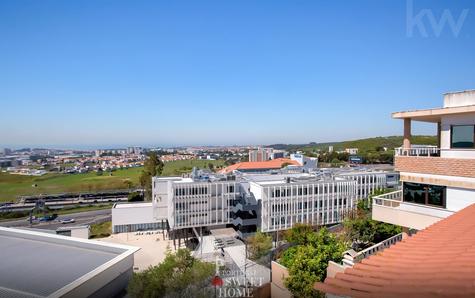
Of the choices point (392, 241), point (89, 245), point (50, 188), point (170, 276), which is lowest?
point (50, 188)

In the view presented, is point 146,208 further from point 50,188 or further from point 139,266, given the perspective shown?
point 50,188

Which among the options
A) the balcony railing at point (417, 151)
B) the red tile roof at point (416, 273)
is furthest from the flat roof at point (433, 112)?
the red tile roof at point (416, 273)

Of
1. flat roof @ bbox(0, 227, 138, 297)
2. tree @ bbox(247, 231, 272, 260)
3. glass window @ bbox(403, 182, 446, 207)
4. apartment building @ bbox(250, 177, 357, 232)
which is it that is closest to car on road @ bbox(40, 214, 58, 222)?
apartment building @ bbox(250, 177, 357, 232)

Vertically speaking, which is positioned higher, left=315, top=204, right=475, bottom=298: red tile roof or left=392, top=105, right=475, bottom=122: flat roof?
left=392, top=105, right=475, bottom=122: flat roof

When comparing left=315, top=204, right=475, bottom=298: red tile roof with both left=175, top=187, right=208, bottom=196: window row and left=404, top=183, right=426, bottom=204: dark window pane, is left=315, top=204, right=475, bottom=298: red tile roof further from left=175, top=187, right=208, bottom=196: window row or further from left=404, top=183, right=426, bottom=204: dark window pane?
left=175, top=187, right=208, bottom=196: window row

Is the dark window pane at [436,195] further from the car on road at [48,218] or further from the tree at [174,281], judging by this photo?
the car on road at [48,218]

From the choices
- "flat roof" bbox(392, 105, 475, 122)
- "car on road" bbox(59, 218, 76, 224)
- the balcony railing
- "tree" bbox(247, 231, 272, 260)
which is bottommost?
"car on road" bbox(59, 218, 76, 224)

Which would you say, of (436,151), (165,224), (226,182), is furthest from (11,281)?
(165,224)
